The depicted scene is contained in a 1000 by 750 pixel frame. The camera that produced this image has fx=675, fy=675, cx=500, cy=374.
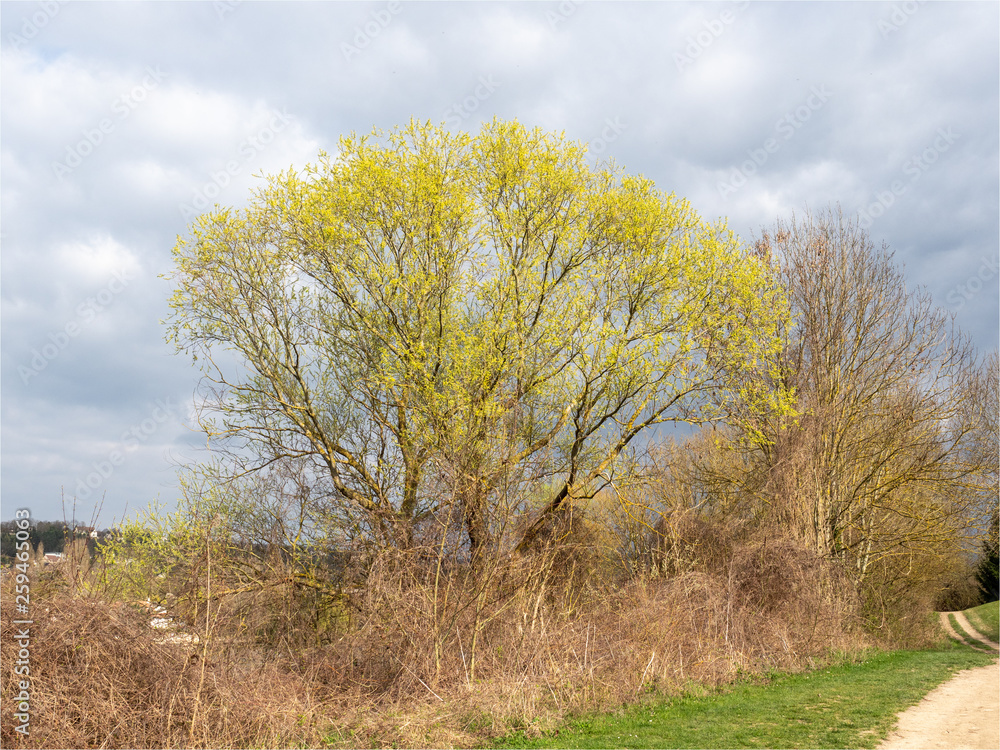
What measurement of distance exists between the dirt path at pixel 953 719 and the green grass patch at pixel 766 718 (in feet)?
0.69

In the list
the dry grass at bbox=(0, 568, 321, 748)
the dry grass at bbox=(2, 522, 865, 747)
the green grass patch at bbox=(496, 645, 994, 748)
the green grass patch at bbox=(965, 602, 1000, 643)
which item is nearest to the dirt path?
the green grass patch at bbox=(496, 645, 994, 748)

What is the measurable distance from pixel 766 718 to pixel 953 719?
2.73 m

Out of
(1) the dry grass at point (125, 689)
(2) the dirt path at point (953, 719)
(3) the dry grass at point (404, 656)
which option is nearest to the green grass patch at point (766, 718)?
(2) the dirt path at point (953, 719)

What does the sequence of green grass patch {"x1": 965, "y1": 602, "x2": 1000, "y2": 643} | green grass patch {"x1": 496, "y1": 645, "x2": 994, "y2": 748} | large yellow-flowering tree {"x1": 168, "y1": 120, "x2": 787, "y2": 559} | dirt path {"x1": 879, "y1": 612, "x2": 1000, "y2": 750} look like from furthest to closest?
green grass patch {"x1": 965, "y1": 602, "x2": 1000, "y2": 643} → large yellow-flowering tree {"x1": 168, "y1": 120, "x2": 787, "y2": 559} → green grass patch {"x1": 496, "y1": 645, "x2": 994, "y2": 748} → dirt path {"x1": 879, "y1": 612, "x2": 1000, "y2": 750}

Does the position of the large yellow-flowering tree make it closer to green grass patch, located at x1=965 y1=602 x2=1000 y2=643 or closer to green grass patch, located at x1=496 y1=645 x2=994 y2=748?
green grass patch, located at x1=496 y1=645 x2=994 y2=748

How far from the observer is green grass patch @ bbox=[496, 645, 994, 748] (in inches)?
350

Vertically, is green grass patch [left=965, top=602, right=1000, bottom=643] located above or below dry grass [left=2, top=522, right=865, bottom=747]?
below

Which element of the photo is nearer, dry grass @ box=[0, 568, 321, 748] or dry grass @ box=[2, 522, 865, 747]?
dry grass @ box=[0, 568, 321, 748]

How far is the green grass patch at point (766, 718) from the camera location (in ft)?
29.1

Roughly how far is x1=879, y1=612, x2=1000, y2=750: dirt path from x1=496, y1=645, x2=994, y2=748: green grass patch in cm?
21

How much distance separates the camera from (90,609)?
8.09 meters

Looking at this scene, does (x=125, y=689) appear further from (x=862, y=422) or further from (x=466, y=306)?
(x=862, y=422)

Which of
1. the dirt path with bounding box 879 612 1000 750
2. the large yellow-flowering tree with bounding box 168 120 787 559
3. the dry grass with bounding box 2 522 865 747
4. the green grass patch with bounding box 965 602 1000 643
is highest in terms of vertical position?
the large yellow-flowering tree with bounding box 168 120 787 559

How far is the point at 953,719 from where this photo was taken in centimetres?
995
